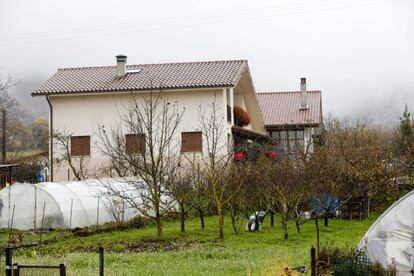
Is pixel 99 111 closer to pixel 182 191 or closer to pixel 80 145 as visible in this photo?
pixel 80 145

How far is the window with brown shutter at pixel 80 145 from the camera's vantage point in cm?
3734

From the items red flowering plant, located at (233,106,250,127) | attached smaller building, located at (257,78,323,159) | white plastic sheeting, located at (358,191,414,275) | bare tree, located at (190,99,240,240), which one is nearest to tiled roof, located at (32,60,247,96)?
bare tree, located at (190,99,240,240)

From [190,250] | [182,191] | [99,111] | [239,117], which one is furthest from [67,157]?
[190,250]

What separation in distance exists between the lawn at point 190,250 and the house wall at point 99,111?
429 inches

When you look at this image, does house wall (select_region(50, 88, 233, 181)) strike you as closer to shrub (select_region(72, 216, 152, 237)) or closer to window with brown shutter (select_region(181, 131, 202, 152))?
window with brown shutter (select_region(181, 131, 202, 152))

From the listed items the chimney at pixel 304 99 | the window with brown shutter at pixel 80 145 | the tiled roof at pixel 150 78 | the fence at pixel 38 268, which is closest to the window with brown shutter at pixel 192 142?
the tiled roof at pixel 150 78

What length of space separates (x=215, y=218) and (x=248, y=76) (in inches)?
531

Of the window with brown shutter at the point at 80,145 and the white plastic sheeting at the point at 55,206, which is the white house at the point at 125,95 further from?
the white plastic sheeting at the point at 55,206

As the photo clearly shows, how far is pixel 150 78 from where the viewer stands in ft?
122

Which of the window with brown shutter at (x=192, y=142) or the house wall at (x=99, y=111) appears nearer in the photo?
the window with brown shutter at (x=192, y=142)

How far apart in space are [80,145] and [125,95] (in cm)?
385

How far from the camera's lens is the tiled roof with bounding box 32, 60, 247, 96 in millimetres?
36094

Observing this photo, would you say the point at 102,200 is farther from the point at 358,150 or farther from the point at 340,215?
the point at 358,150

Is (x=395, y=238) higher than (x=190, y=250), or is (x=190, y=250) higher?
(x=395, y=238)
